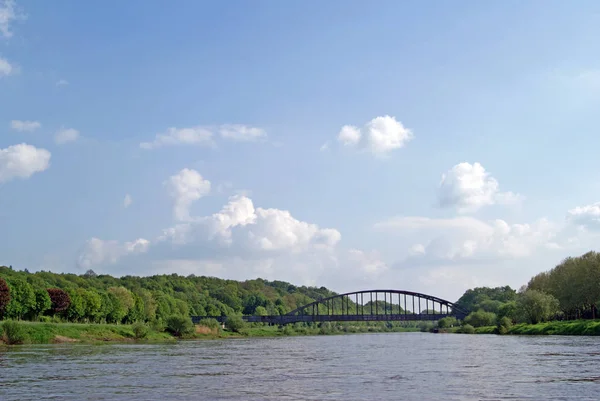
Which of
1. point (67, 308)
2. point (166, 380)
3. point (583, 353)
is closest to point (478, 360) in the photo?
point (583, 353)

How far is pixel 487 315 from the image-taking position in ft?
446

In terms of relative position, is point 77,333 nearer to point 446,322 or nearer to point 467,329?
point 467,329

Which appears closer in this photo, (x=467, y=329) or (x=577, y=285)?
(x=577, y=285)

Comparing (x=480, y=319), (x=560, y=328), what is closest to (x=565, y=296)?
(x=560, y=328)

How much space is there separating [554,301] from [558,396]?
269ft

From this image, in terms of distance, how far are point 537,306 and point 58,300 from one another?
246 ft

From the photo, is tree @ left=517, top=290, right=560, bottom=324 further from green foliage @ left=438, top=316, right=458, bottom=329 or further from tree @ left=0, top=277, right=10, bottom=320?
tree @ left=0, top=277, right=10, bottom=320

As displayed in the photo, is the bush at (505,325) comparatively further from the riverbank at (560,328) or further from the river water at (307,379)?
the river water at (307,379)

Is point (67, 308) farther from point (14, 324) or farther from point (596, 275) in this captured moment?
point (596, 275)

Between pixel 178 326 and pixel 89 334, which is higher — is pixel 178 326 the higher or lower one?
the higher one

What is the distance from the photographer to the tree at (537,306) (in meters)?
101

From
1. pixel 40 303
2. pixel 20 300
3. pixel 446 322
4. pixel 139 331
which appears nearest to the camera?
pixel 20 300

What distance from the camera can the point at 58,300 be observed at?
97.9 metres

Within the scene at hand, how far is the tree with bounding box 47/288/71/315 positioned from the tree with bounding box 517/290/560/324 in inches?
2857
